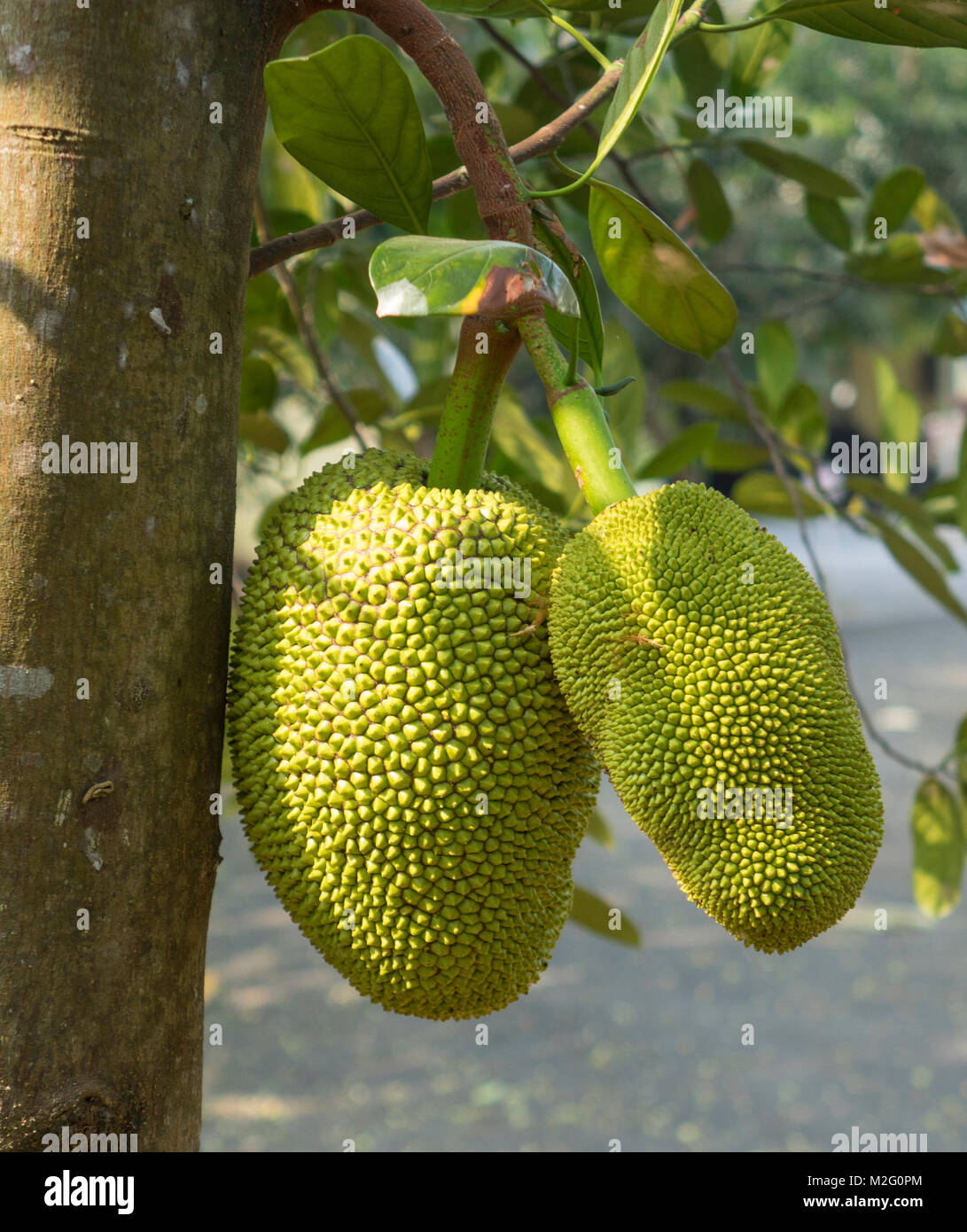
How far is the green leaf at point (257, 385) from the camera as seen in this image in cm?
112

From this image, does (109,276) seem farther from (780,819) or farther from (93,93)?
(780,819)

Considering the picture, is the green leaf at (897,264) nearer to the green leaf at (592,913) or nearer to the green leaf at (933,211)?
the green leaf at (933,211)

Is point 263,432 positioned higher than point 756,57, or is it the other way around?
point 756,57

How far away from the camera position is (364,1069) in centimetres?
286

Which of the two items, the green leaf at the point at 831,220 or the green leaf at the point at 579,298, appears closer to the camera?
the green leaf at the point at 579,298

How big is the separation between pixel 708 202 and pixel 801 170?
0.13 meters

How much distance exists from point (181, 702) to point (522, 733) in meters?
0.18

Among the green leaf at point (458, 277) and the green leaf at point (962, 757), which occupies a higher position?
the green leaf at point (458, 277)

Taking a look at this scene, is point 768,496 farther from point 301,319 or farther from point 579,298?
point 579,298

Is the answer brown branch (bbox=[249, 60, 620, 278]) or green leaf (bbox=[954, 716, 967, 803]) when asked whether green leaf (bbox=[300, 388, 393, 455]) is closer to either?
brown branch (bbox=[249, 60, 620, 278])

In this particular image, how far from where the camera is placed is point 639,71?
56 cm

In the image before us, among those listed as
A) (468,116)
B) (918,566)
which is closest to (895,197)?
(918,566)

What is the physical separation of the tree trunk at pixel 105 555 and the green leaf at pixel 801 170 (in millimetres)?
793

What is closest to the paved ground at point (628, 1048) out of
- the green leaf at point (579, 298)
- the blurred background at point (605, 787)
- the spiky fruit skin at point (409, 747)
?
the blurred background at point (605, 787)
